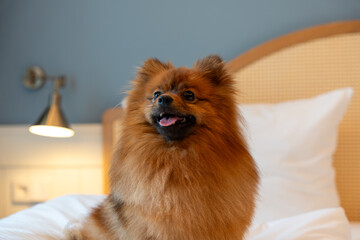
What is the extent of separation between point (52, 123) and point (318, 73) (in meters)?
1.80

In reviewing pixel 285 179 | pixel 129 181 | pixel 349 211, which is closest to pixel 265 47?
pixel 285 179

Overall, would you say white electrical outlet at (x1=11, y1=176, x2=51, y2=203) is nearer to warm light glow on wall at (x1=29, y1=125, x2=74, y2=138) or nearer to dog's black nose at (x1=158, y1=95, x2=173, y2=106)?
warm light glow on wall at (x1=29, y1=125, x2=74, y2=138)

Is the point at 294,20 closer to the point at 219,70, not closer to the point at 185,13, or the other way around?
the point at 185,13

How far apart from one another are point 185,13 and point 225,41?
38cm

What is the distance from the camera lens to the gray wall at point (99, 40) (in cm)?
280

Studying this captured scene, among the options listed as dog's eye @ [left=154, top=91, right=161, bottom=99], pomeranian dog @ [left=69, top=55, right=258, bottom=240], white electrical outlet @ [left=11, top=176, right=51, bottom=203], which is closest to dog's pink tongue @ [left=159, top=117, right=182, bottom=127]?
pomeranian dog @ [left=69, top=55, right=258, bottom=240]

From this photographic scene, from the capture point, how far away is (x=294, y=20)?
2701mm

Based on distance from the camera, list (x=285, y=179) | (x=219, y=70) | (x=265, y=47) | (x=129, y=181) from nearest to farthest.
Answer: (x=129, y=181), (x=219, y=70), (x=285, y=179), (x=265, y=47)

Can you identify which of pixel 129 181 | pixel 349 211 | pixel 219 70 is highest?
pixel 219 70

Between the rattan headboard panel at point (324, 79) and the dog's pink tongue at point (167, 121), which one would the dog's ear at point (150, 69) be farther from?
the rattan headboard panel at point (324, 79)

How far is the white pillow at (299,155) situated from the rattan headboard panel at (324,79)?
36cm

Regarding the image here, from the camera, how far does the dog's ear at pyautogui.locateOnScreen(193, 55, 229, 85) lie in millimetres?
1454

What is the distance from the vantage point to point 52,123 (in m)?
2.41

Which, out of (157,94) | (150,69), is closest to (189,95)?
(157,94)
